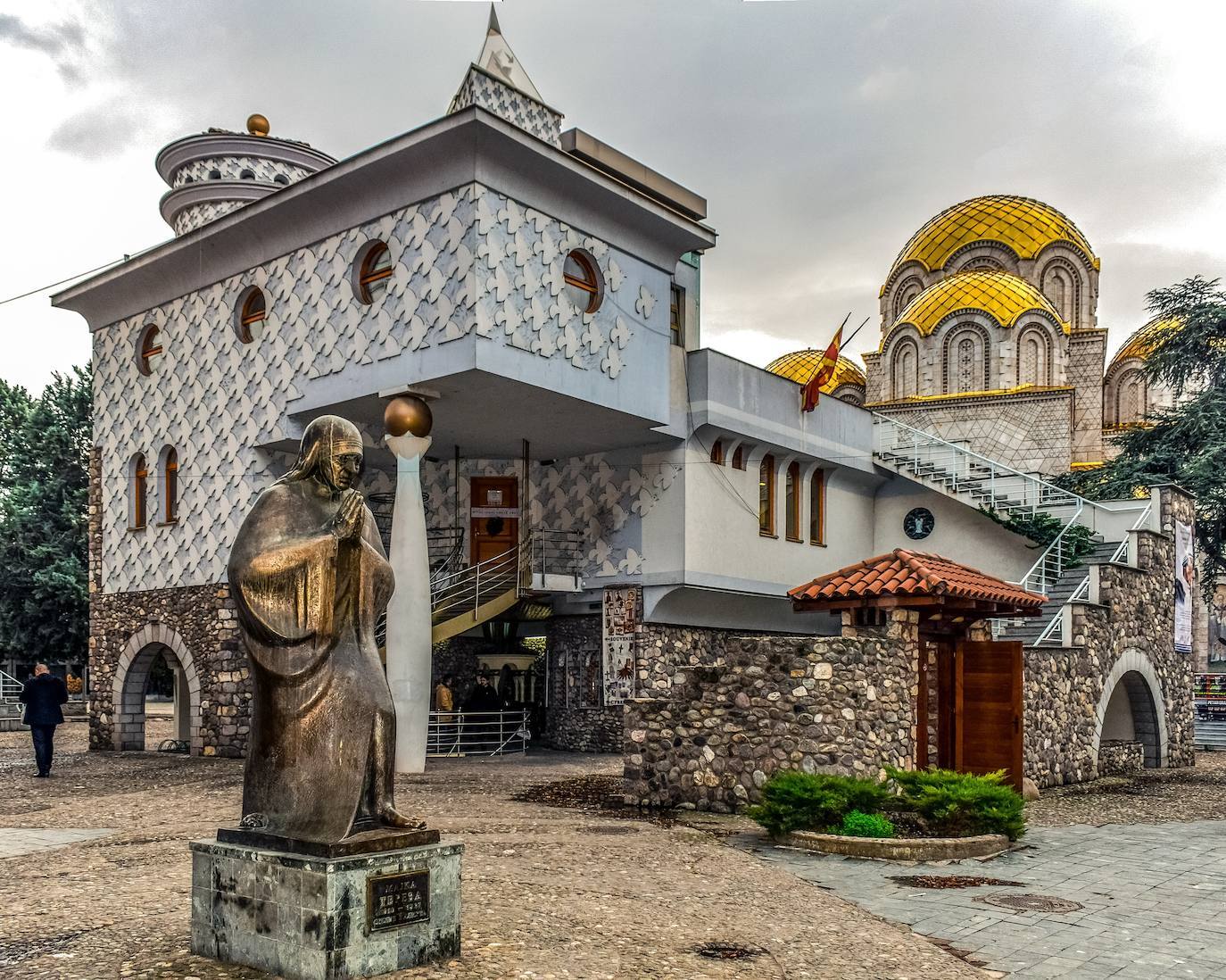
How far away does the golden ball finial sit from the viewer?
56.3 feet

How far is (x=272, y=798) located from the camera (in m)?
5.87

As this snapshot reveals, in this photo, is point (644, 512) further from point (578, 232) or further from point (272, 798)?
point (272, 798)

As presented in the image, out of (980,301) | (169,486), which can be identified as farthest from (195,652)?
(980,301)

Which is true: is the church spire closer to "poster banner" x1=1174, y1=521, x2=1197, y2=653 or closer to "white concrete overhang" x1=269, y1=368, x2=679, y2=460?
"white concrete overhang" x1=269, y1=368, x2=679, y2=460

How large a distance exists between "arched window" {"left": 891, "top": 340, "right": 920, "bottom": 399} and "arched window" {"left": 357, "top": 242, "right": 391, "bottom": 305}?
22.3 meters

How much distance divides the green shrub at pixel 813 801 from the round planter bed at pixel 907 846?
0.66 ft

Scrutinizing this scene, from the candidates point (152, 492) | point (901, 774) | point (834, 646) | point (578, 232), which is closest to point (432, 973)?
point (901, 774)

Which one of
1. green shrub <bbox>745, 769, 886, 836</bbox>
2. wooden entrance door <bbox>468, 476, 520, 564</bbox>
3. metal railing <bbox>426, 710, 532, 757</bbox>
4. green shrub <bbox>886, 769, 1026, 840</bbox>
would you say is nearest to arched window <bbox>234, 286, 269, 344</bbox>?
wooden entrance door <bbox>468, 476, 520, 564</bbox>

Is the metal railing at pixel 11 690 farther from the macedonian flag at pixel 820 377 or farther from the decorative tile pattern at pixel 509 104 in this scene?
the macedonian flag at pixel 820 377

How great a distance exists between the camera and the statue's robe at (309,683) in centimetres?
576

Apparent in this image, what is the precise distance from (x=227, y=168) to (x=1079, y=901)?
20.5m

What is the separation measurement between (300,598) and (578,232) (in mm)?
13162

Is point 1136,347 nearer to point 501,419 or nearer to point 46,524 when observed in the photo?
point 501,419

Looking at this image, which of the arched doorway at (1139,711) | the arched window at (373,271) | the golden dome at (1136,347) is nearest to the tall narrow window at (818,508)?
the arched doorway at (1139,711)
